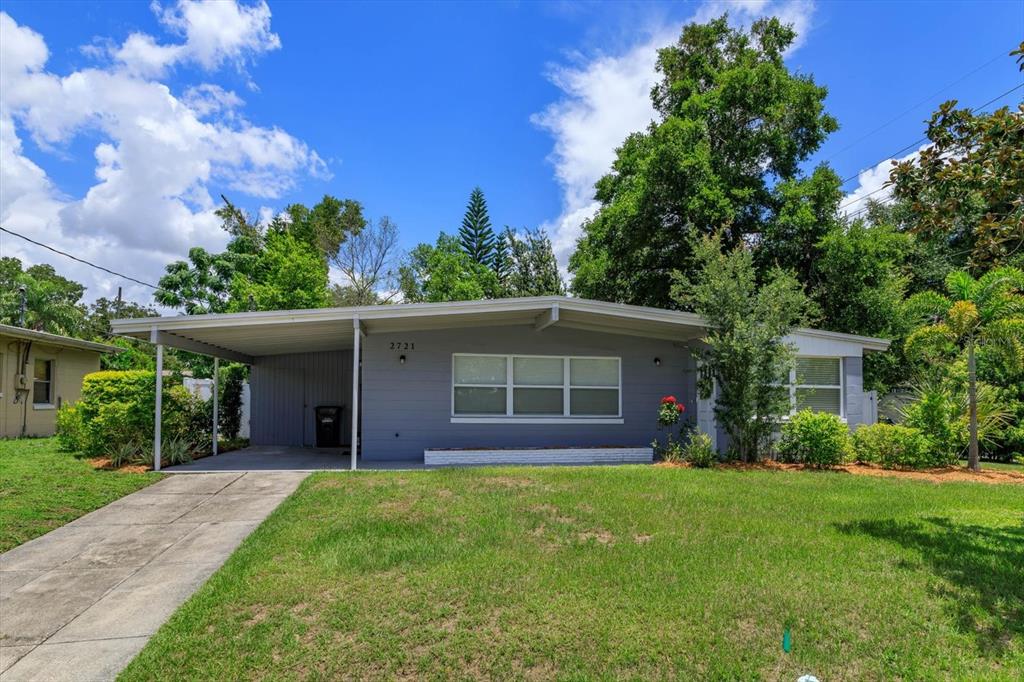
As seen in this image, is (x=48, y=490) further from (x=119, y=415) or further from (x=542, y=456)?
(x=542, y=456)

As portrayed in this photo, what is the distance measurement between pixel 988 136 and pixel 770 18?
57.5 ft

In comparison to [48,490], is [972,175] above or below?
above

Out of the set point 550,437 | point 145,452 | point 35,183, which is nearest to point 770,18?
point 550,437

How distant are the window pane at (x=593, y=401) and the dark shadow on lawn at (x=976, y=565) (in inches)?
244

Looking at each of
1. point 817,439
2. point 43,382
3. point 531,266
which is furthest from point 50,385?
point 531,266

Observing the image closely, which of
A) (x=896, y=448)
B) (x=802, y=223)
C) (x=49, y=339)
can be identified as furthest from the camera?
(x=802, y=223)

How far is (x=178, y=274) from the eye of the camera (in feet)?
67.1

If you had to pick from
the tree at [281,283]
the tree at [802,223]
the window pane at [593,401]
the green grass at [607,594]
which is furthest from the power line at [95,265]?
the tree at [802,223]

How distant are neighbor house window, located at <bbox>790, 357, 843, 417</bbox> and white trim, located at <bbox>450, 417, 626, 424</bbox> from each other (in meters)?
3.76

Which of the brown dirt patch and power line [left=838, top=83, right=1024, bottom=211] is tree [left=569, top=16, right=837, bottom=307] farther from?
the brown dirt patch

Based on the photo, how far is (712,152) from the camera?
1859cm

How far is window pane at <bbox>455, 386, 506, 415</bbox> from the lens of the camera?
1126 cm

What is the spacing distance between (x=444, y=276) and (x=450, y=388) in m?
18.0

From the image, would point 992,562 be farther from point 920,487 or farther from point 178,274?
point 178,274
